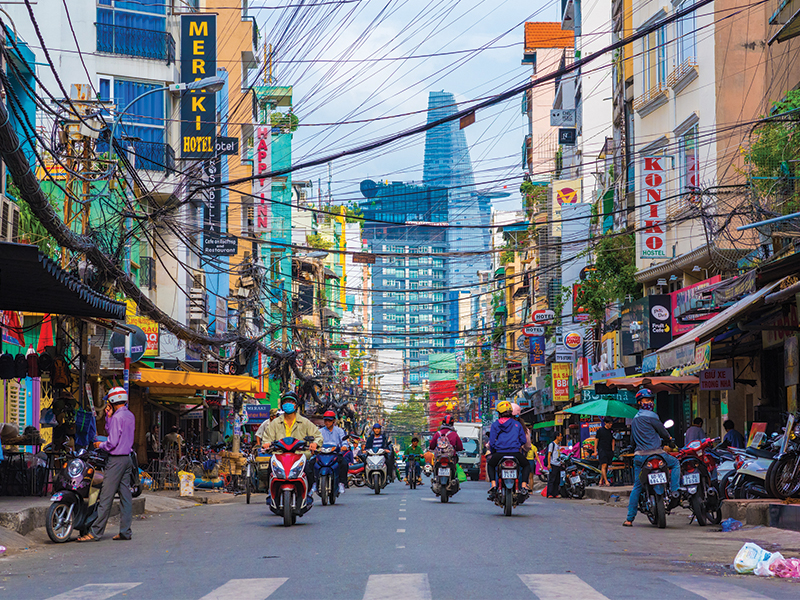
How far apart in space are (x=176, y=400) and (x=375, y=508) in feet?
57.6

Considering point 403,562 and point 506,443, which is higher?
point 506,443

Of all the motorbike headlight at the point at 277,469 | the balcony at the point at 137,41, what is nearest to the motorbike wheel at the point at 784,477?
the motorbike headlight at the point at 277,469

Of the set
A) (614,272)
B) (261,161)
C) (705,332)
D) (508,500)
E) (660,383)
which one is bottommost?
(508,500)

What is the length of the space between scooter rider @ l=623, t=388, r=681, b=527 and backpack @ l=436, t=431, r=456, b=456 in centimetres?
547

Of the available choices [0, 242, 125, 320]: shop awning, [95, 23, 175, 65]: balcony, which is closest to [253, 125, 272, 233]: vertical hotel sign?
[95, 23, 175, 65]: balcony

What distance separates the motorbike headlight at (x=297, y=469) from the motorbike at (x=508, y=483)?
3350mm

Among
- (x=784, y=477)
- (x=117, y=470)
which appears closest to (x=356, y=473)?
(x=117, y=470)

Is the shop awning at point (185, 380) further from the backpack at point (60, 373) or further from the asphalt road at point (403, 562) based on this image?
the asphalt road at point (403, 562)

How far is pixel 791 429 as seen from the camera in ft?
44.9

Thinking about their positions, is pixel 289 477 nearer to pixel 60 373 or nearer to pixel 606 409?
pixel 60 373

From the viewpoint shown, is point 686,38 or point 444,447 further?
point 686,38

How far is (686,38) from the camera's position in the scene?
27.0 m

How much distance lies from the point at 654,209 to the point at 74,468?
61.6 feet

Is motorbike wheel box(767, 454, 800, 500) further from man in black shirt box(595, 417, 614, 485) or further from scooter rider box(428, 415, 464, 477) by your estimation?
man in black shirt box(595, 417, 614, 485)
